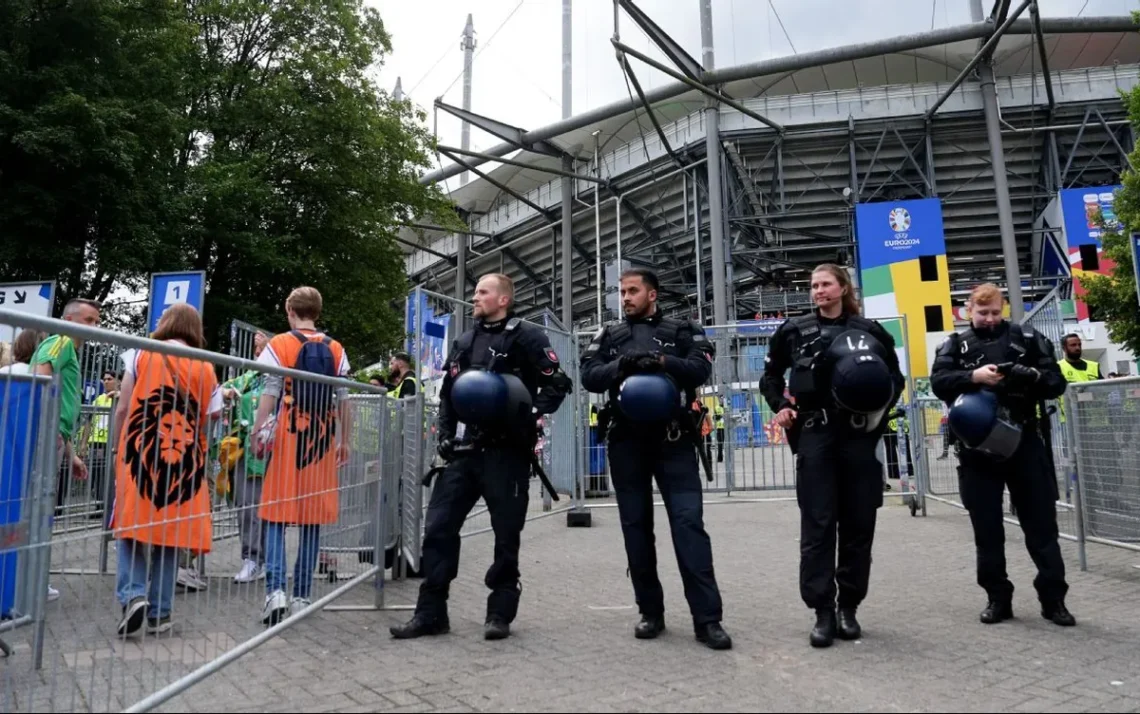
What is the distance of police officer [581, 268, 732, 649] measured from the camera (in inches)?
163

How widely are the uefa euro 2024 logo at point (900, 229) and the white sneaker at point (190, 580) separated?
22181mm

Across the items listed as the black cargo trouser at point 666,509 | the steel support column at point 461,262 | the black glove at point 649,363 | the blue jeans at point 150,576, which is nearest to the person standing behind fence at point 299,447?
the blue jeans at point 150,576

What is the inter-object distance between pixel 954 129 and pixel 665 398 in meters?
27.8

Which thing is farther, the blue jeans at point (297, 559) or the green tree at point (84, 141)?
the green tree at point (84, 141)

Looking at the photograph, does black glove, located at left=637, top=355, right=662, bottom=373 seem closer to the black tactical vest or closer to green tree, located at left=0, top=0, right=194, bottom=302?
the black tactical vest

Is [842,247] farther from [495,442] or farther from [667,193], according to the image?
[495,442]

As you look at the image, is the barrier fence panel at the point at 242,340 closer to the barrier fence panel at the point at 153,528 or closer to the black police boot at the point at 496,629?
the barrier fence panel at the point at 153,528

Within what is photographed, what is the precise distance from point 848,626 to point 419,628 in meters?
2.15

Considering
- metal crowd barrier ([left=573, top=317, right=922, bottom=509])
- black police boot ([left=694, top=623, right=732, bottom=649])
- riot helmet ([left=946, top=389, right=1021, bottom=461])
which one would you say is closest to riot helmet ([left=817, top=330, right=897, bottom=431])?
riot helmet ([left=946, top=389, right=1021, bottom=461])

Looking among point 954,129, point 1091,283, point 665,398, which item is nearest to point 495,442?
point 665,398

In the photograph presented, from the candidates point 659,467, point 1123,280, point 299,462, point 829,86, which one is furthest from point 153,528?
point 829,86

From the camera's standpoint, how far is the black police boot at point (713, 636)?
12.9 feet

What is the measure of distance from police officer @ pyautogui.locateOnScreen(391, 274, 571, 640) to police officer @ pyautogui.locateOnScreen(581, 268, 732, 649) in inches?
12.3

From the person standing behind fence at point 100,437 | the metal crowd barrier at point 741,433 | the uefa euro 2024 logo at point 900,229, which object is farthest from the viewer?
the uefa euro 2024 logo at point 900,229
